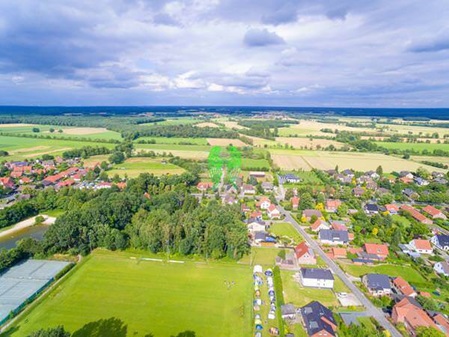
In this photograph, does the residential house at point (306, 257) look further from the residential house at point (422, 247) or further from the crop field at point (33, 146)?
the crop field at point (33, 146)

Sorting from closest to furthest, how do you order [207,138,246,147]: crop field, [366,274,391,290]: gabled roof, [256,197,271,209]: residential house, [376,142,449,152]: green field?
[366,274,391,290]: gabled roof → [256,197,271,209]: residential house → [376,142,449,152]: green field → [207,138,246,147]: crop field

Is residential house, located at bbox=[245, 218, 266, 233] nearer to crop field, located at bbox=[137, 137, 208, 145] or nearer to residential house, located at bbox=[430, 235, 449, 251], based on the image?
residential house, located at bbox=[430, 235, 449, 251]

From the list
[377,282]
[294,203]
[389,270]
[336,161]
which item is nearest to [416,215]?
[389,270]

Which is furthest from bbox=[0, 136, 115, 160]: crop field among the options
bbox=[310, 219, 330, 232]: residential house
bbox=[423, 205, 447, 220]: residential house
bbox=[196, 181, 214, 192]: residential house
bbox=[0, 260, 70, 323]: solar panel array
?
bbox=[423, 205, 447, 220]: residential house

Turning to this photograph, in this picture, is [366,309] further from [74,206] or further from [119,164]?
[119,164]

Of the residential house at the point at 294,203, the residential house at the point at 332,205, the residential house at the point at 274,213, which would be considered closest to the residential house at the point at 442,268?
the residential house at the point at 332,205

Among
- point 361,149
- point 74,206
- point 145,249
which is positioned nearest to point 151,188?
point 74,206
